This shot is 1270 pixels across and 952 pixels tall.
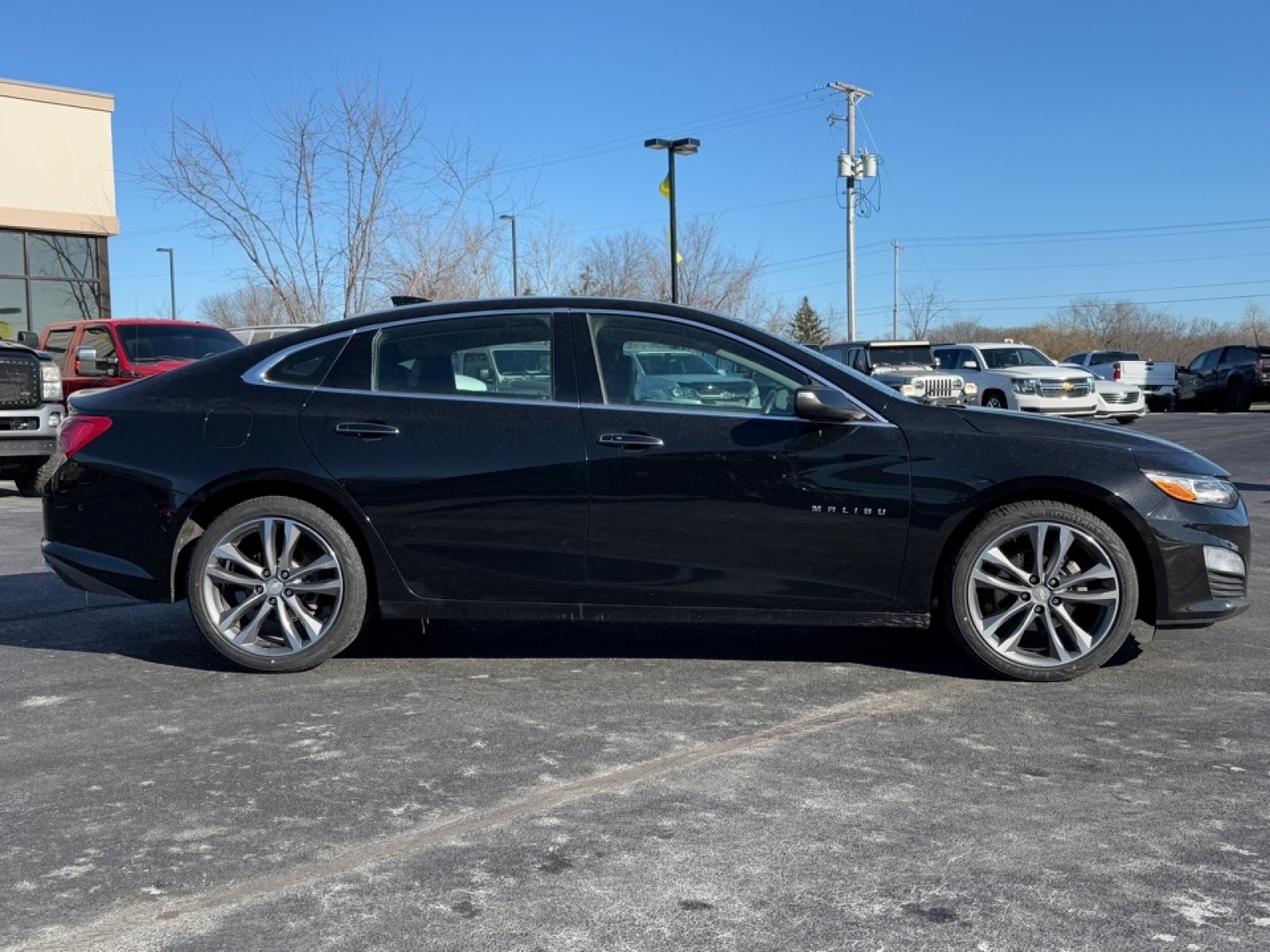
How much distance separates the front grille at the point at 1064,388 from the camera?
23.2 m

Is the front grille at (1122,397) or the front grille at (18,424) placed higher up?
the front grille at (1122,397)

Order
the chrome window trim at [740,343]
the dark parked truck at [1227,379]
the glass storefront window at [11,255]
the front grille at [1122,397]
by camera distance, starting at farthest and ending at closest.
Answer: the dark parked truck at [1227,379]
the front grille at [1122,397]
the glass storefront window at [11,255]
the chrome window trim at [740,343]

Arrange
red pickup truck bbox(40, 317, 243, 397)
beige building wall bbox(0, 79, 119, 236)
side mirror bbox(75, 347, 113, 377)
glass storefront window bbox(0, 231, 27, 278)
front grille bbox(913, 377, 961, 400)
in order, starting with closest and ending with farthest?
1. side mirror bbox(75, 347, 113, 377)
2. red pickup truck bbox(40, 317, 243, 397)
3. front grille bbox(913, 377, 961, 400)
4. beige building wall bbox(0, 79, 119, 236)
5. glass storefront window bbox(0, 231, 27, 278)

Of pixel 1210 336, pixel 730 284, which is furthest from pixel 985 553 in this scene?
pixel 1210 336

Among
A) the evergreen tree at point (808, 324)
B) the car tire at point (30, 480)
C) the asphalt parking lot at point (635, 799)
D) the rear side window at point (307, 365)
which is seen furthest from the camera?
the evergreen tree at point (808, 324)

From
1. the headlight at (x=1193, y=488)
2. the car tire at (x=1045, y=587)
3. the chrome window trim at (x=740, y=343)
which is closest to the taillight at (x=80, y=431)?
the chrome window trim at (x=740, y=343)

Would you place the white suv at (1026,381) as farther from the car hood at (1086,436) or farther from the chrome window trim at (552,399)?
the chrome window trim at (552,399)

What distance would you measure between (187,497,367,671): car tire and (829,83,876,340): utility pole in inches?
1454

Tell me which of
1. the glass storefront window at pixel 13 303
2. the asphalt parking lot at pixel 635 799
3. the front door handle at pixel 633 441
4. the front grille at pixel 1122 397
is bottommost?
the asphalt parking lot at pixel 635 799

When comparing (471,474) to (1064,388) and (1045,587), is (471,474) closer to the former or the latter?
(1045,587)

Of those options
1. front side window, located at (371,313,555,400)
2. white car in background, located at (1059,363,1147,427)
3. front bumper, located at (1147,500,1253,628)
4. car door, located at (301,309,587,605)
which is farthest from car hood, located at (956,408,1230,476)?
white car in background, located at (1059,363,1147,427)

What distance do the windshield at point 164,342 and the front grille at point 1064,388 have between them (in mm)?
14738

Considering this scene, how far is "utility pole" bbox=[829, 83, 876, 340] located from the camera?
136ft

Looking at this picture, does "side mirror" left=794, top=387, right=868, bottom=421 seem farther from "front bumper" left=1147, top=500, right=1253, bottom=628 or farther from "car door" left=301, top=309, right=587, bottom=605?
"front bumper" left=1147, top=500, right=1253, bottom=628
